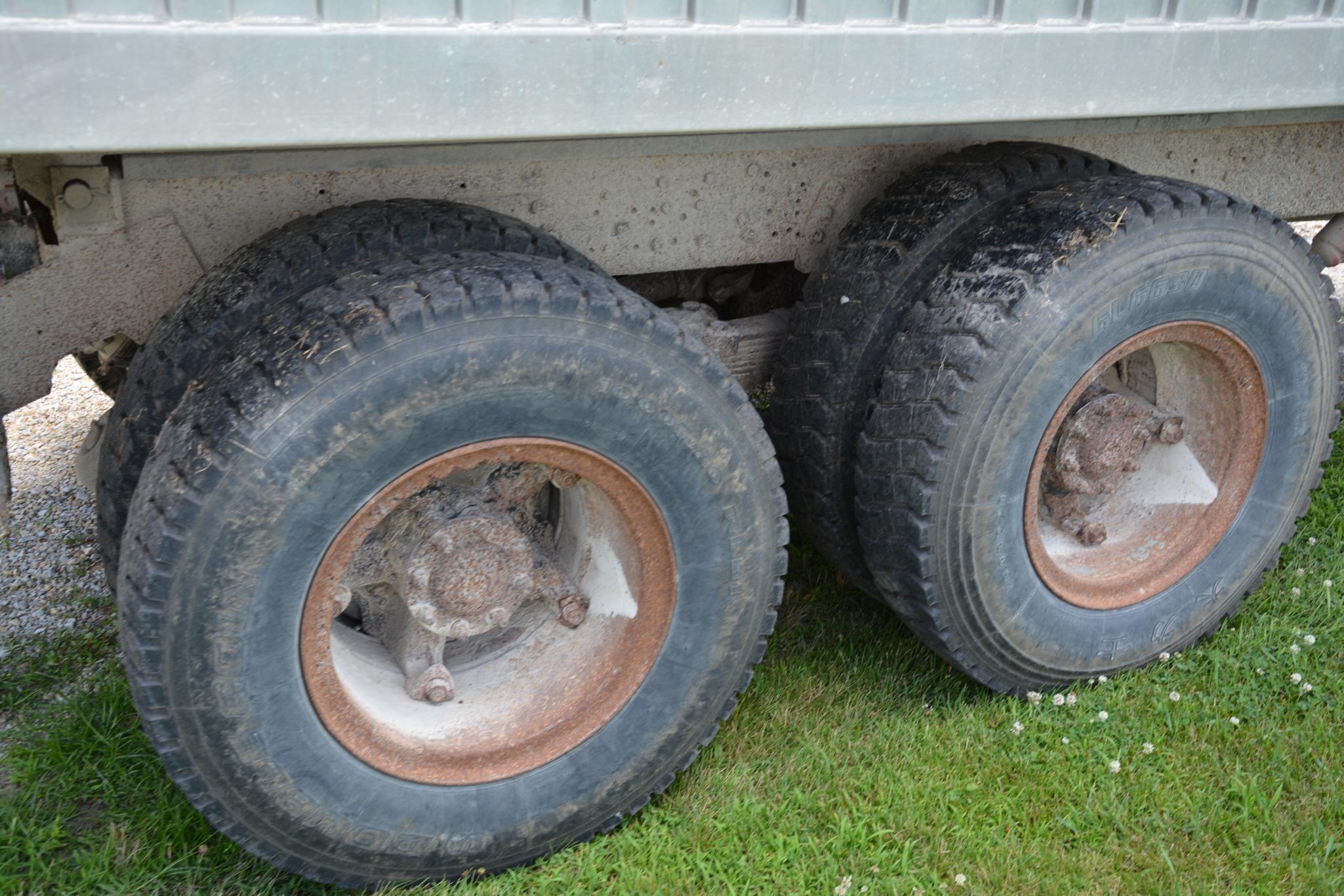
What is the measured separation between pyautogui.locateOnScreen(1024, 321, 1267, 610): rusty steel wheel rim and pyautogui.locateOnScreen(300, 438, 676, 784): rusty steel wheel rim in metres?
1.09

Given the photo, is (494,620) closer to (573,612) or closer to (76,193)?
(573,612)

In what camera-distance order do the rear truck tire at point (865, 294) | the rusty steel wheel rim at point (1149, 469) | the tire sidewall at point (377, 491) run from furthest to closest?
the rusty steel wheel rim at point (1149, 469) < the rear truck tire at point (865, 294) < the tire sidewall at point (377, 491)

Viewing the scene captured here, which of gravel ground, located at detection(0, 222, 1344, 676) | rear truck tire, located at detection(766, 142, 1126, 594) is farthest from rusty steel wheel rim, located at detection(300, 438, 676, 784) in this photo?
gravel ground, located at detection(0, 222, 1344, 676)

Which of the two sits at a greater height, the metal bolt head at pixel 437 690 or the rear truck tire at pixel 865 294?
the rear truck tire at pixel 865 294

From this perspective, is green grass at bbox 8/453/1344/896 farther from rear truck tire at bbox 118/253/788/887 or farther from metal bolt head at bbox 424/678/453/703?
metal bolt head at bbox 424/678/453/703

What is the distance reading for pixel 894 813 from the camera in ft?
8.22

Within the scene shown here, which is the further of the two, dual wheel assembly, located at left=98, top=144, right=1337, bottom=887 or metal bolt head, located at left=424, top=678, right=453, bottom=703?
metal bolt head, located at left=424, top=678, right=453, bottom=703

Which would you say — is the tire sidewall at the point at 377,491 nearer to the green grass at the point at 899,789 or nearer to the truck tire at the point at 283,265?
the green grass at the point at 899,789

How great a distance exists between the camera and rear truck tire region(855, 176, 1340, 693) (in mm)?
2418

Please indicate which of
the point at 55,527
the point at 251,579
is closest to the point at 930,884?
the point at 251,579

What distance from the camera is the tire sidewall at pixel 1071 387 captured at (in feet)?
7.93

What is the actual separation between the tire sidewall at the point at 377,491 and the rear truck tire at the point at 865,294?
0.39 m

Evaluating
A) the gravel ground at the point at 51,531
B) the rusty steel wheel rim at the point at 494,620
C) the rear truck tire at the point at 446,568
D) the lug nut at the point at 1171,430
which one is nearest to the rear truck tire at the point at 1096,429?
the lug nut at the point at 1171,430

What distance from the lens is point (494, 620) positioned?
7.64 ft
